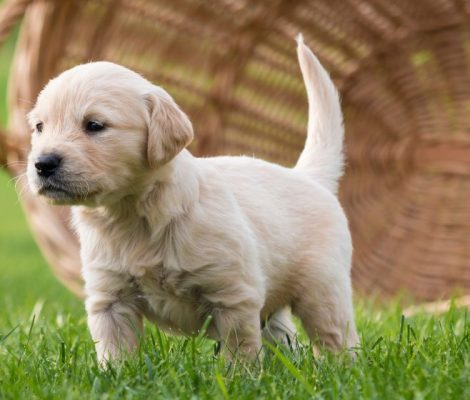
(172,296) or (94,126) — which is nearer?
(94,126)

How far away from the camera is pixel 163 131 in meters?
2.64

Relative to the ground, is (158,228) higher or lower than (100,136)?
lower

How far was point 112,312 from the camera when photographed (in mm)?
2787

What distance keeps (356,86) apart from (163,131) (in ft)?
11.3

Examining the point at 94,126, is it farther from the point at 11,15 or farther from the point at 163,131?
the point at 11,15

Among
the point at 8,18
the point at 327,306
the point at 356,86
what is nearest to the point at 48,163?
the point at 327,306

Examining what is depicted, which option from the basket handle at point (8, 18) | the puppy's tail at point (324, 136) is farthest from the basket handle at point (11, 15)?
the puppy's tail at point (324, 136)

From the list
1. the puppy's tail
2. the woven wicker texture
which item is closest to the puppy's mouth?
the puppy's tail

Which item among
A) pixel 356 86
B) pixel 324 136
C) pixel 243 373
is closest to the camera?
pixel 243 373

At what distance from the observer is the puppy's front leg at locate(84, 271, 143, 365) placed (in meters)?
2.77

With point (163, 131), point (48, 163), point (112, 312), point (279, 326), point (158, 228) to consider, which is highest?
point (163, 131)

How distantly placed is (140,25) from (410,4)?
5.61 feet

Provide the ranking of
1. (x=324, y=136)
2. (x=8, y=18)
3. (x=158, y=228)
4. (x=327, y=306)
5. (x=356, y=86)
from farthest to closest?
(x=356, y=86)
(x=8, y=18)
(x=324, y=136)
(x=327, y=306)
(x=158, y=228)

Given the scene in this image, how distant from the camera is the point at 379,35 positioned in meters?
5.73
